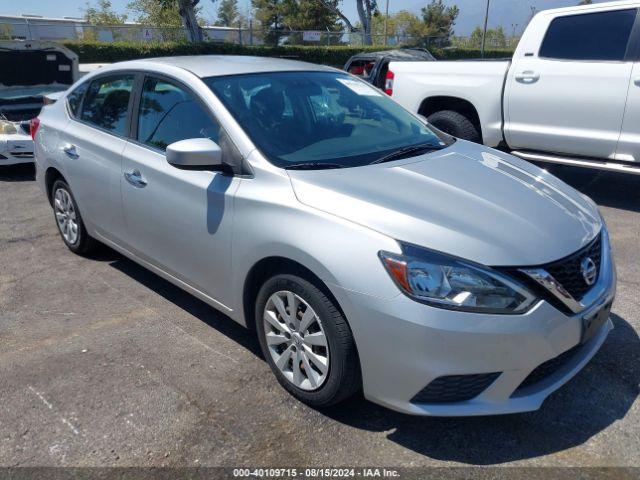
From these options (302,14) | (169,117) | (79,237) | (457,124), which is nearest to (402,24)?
(302,14)

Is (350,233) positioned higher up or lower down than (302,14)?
lower down

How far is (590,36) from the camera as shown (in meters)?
6.18

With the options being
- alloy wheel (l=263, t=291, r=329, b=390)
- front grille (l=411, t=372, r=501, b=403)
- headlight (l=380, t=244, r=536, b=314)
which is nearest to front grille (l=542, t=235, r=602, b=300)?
headlight (l=380, t=244, r=536, b=314)

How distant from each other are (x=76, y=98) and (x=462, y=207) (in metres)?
3.48

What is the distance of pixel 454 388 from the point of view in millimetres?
2492

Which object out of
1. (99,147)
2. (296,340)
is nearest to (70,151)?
(99,147)

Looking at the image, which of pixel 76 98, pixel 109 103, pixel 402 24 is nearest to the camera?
pixel 109 103

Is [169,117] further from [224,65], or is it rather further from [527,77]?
[527,77]

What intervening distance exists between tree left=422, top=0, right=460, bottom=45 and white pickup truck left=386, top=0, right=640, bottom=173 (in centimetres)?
5331

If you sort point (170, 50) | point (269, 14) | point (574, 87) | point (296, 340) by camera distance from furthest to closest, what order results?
1. point (269, 14)
2. point (170, 50)
3. point (574, 87)
4. point (296, 340)

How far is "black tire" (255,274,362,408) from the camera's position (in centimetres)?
263

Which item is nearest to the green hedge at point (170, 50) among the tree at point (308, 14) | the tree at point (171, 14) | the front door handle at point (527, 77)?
the tree at point (171, 14)

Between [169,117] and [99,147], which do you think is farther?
[99,147]


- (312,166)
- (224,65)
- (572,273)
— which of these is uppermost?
(224,65)
